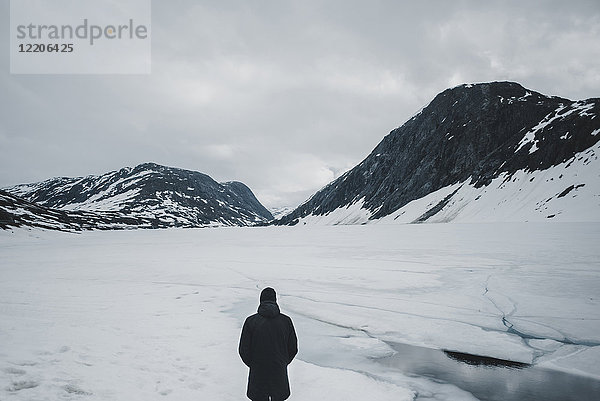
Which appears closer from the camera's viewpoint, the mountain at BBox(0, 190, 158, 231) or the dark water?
the dark water

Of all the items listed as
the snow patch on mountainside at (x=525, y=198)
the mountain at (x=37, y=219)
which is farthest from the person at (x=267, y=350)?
the mountain at (x=37, y=219)

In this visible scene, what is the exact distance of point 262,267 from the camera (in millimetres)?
19641

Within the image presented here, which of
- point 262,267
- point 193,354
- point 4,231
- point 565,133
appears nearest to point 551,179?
point 565,133

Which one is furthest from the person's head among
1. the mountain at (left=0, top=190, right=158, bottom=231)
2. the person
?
the mountain at (left=0, top=190, right=158, bottom=231)

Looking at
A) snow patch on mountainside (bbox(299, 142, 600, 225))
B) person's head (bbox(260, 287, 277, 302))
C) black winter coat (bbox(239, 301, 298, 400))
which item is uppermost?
snow patch on mountainside (bbox(299, 142, 600, 225))

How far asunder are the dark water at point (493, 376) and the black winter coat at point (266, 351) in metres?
3.36

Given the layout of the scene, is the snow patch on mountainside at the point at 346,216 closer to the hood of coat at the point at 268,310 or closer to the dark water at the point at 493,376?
the dark water at the point at 493,376

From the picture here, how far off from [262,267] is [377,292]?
8.64 metres

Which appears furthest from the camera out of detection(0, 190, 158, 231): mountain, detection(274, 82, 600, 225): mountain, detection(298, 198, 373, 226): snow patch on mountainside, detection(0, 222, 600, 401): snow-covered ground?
detection(298, 198, 373, 226): snow patch on mountainside

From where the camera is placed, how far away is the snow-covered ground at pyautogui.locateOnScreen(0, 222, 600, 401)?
6027mm

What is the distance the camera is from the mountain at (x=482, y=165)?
60.8 meters

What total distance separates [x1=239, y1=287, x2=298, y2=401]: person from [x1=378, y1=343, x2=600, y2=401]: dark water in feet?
11.0

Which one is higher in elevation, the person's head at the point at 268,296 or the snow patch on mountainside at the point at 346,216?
the snow patch on mountainside at the point at 346,216

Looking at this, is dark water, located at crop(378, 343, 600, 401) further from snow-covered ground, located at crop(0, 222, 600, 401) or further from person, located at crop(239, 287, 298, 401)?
person, located at crop(239, 287, 298, 401)
